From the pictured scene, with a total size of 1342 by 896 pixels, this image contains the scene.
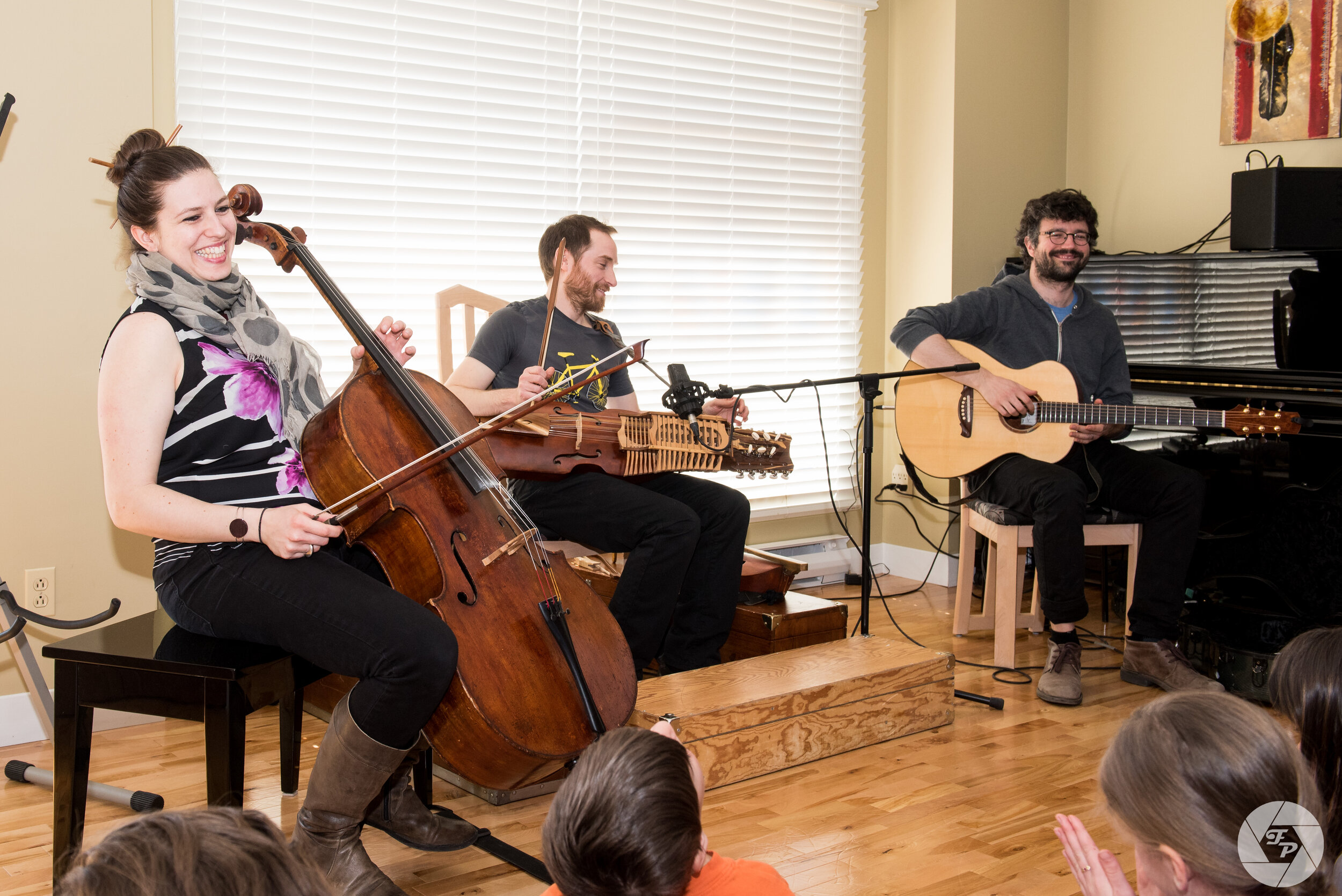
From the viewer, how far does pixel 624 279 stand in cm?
354

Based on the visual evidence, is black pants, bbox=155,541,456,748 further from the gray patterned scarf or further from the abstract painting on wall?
the abstract painting on wall

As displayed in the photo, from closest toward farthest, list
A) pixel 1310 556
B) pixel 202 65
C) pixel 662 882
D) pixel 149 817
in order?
pixel 149 817 < pixel 662 882 < pixel 202 65 < pixel 1310 556

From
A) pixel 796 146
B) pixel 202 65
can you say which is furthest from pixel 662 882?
pixel 796 146

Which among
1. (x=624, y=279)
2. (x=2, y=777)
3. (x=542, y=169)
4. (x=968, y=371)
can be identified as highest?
(x=542, y=169)

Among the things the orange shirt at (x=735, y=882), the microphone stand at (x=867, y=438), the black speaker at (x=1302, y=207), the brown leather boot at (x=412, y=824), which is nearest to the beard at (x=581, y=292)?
the microphone stand at (x=867, y=438)

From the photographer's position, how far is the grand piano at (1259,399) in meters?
2.90

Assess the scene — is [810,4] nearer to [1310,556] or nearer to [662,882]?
[1310,556]

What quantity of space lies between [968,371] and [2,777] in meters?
2.53

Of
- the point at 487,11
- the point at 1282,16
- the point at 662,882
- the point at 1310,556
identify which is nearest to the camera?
the point at 662,882

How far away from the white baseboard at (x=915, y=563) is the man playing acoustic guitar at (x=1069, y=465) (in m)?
0.99

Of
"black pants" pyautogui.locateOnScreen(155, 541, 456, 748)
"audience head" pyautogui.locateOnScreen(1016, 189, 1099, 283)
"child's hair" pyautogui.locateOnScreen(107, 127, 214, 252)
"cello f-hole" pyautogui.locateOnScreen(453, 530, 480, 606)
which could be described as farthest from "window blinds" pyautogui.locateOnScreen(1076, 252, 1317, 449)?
"child's hair" pyautogui.locateOnScreen(107, 127, 214, 252)

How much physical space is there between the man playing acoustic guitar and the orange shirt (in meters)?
1.88

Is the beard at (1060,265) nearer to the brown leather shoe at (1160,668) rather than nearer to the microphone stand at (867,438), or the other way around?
the microphone stand at (867,438)

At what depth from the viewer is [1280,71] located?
11.6ft
